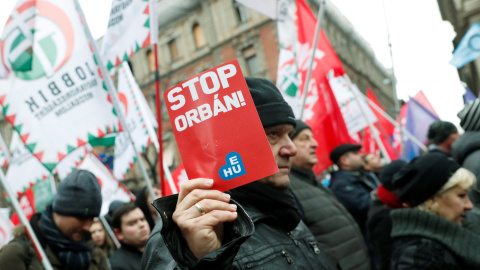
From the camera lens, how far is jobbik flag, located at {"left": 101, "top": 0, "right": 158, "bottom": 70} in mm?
3492

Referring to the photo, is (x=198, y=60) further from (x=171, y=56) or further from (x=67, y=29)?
(x=67, y=29)

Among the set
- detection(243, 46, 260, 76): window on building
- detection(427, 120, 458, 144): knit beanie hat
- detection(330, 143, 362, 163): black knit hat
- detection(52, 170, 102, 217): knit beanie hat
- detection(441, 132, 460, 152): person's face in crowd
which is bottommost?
detection(243, 46, 260, 76): window on building

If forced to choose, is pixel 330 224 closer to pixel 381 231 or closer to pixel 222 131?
pixel 381 231

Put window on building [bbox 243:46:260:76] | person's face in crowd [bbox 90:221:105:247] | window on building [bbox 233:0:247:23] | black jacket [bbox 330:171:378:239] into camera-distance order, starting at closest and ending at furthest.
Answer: black jacket [bbox 330:171:378:239] < person's face in crowd [bbox 90:221:105:247] < window on building [bbox 243:46:260:76] < window on building [bbox 233:0:247:23]

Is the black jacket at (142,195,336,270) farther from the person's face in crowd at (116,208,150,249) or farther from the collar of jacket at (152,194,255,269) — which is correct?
the person's face in crowd at (116,208,150,249)

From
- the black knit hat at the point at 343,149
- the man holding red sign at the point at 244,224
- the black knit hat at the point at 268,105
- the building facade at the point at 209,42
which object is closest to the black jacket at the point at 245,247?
the man holding red sign at the point at 244,224

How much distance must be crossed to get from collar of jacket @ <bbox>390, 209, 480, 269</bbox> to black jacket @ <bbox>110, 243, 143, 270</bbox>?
6.66ft

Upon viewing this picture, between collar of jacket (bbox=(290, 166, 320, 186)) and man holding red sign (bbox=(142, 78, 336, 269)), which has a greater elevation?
man holding red sign (bbox=(142, 78, 336, 269))

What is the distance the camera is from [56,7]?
3537 millimetres

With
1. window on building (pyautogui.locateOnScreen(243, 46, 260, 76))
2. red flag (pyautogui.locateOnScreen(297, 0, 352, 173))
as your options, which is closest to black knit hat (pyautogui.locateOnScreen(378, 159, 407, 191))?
red flag (pyautogui.locateOnScreen(297, 0, 352, 173))

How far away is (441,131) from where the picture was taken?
4969 millimetres

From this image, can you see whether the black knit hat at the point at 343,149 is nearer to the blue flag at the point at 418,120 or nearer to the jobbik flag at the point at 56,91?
the jobbik flag at the point at 56,91

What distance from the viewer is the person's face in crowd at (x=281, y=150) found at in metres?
1.79

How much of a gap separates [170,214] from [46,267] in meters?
1.82
